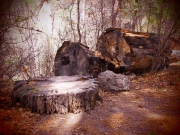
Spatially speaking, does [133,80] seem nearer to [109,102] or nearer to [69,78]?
[109,102]

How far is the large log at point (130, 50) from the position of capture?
5.41 meters

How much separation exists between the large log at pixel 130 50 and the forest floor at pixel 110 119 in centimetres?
174

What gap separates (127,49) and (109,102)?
2.50 metres

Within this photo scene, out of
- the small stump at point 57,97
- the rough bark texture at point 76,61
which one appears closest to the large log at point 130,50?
the rough bark texture at point 76,61

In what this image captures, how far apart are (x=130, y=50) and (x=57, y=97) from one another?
3513mm

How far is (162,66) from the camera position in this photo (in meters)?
6.01

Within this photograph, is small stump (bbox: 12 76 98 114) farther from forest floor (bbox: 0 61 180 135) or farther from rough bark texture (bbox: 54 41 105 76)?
rough bark texture (bbox: 54 41 105 76)

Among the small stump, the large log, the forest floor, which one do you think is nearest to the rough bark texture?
the large log

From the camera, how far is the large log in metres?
5.41

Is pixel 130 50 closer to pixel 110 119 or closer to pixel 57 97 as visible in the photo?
pixel 110 119

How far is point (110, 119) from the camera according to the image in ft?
9.16

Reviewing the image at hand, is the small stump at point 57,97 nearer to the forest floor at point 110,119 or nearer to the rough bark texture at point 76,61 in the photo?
the forest floor at point 110,119

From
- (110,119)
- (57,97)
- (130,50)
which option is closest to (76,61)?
(130,50)

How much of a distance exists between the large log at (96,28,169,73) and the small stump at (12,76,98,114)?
98.2 inches
